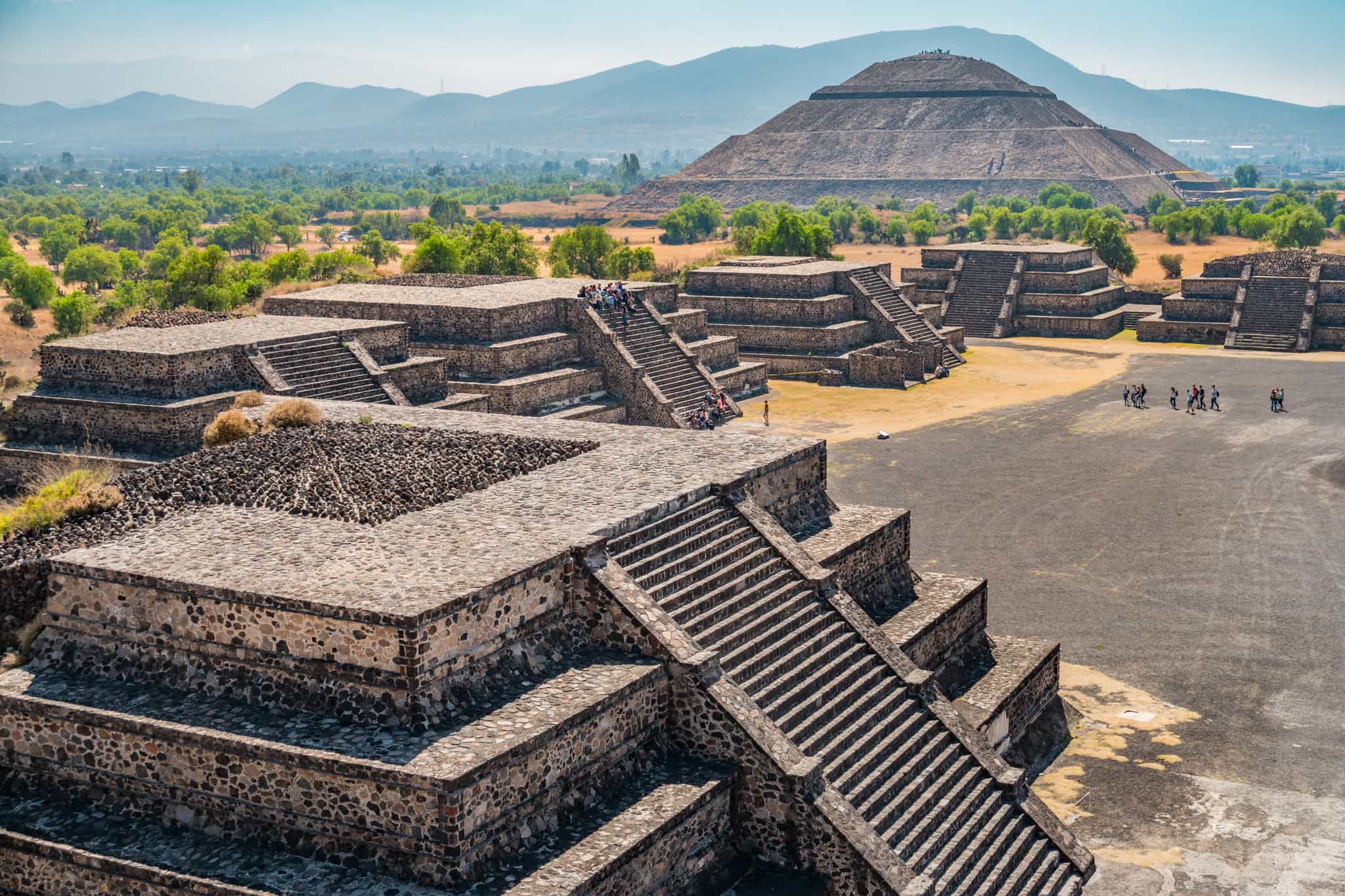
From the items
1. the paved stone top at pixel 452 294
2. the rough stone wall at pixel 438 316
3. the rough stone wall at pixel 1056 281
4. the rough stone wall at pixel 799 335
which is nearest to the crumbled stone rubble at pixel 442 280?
the paved stone top at pixel 452 294

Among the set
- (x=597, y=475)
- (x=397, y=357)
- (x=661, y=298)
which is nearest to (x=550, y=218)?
(x=661, y=298)

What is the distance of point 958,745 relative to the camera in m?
18.0

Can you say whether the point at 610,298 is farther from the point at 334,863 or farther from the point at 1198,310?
the point at 1198,310

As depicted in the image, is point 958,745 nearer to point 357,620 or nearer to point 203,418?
point 357,620

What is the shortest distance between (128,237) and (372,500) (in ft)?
437

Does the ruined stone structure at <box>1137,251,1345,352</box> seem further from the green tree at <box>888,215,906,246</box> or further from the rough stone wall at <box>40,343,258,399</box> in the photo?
the green tree at <box>888,215,906,246</box>

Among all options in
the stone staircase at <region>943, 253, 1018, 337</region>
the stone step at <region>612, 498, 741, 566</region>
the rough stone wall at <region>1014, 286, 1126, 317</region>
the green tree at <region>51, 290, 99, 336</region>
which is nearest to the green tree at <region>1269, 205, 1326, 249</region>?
the rough stone wall at <region>1014, 286, 1126, 317</region>

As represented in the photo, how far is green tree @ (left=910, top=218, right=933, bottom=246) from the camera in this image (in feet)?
387

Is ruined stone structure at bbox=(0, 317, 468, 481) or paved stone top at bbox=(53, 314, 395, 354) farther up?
paved stone top at bbox=(53, 314, 395, 354)

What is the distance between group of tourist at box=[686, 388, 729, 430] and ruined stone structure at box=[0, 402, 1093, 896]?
21629 mm

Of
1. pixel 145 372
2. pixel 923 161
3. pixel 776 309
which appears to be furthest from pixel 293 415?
pixel 923 161

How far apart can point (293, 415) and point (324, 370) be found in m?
7.81

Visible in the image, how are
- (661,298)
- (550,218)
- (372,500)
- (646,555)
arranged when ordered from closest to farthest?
(646,555)
(372,500)
(661,298)
(550,218)

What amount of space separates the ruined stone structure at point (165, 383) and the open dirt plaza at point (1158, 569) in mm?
12661
